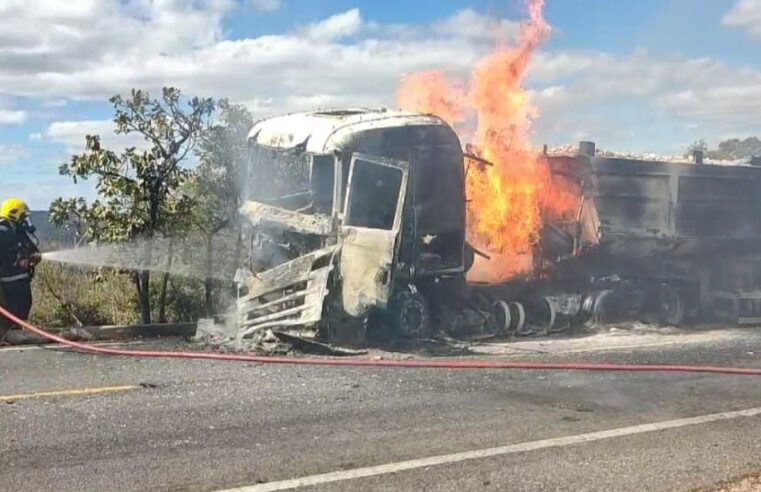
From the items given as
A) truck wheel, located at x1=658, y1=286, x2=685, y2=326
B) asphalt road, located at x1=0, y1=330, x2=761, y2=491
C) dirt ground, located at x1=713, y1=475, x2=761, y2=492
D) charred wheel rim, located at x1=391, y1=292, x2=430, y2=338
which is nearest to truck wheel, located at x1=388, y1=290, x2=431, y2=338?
charred wheel rim, located at x1=391, y1=292, x2=430, y2=338

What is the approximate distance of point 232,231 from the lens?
13008mm

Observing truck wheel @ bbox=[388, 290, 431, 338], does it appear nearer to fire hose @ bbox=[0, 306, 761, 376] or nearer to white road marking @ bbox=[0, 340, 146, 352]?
fire hose @ bbox=[0, 306, 761, 376]

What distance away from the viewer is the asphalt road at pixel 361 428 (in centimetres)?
513

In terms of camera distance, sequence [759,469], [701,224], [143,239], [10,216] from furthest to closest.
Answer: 1. [701,224]
2. [143,239]
3. [10,216]
4. [759,469]

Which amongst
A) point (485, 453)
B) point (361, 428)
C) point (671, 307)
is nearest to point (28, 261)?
point (361, 428)

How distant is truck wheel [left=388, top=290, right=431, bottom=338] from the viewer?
1062 centimetres

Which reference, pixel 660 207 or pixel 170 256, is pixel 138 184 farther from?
pixel 660 207

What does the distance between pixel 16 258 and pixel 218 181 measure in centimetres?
350

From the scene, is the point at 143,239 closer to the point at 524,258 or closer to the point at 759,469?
the point at 524,258

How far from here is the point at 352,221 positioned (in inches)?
413

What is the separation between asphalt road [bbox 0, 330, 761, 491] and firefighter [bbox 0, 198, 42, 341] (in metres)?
1.53

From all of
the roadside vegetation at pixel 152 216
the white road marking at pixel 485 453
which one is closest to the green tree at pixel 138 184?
the roadside vegetation at pixel 152 216

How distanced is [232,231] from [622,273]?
6.03m

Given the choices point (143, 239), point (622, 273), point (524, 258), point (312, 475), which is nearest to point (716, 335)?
point (622, 273)
